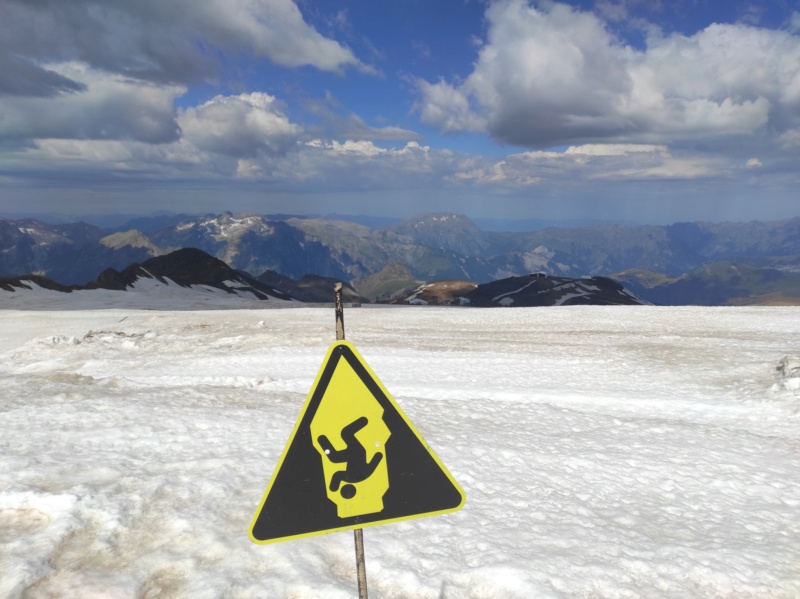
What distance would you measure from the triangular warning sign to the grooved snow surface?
196cm

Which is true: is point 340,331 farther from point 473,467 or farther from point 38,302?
point 38,302

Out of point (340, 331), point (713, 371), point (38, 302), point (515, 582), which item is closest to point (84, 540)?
point (340, 331)

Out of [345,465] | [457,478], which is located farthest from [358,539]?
[457,478]

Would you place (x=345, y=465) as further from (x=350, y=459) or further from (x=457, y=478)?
(x=457, y=478)

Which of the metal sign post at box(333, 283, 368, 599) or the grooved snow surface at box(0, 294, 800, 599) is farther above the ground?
the metal sign post at box(333, 283, 368, 599)

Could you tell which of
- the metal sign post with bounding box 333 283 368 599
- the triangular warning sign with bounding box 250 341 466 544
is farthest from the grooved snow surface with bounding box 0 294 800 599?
the triangular warning sign with bounding box 250 341 466 544

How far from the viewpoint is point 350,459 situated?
14.9 ft

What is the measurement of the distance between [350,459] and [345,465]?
0.07 meters

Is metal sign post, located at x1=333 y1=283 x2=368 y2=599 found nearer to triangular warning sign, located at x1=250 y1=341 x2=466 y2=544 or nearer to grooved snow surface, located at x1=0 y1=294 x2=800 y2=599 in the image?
triangular warning sign, located at x1=250 y1=341 x2=466 y2=544

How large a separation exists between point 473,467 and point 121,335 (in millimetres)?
24293

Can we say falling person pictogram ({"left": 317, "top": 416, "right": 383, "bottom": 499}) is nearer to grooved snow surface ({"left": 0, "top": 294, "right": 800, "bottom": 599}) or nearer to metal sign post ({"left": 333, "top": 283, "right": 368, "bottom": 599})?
metal sign post ({"left": 333, "top": 283, "right": 368, "bottom": 599})

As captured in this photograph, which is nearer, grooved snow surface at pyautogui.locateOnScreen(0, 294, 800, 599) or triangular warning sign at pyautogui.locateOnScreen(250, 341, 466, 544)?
triangular warning sign at pyautogui.locateOnScreen(250, 341, 466, 544)

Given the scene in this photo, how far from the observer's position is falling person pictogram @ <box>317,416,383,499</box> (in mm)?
4500

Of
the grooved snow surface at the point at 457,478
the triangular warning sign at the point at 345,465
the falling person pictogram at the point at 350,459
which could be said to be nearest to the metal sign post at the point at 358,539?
the triangular warning sign at the point at 345,465
